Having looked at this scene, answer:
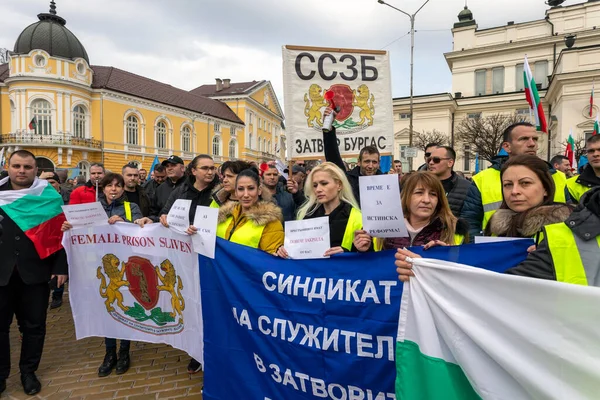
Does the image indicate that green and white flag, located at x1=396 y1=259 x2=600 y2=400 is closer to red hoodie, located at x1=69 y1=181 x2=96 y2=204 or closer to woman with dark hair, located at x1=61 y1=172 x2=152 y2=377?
woman with dark hair, located at x1=61 y1=172 x2=152 y2=377

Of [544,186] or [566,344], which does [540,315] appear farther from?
[544,186]

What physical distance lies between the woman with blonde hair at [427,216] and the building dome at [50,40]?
43.0 m

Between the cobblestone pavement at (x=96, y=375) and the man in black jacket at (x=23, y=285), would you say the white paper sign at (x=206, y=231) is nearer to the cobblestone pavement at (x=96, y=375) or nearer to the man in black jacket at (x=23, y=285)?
the cobblestone pavement at (x=96, y=375)

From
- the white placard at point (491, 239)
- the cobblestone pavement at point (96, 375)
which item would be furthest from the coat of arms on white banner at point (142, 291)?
the white placard at point (491, 239)

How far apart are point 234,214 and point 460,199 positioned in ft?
7.72

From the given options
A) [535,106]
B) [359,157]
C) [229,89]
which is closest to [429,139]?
[535,106]

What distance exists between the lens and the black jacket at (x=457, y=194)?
13.2ft

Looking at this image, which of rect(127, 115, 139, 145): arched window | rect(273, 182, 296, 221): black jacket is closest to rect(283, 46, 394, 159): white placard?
rect(273, 182, 296, 221): black jacket

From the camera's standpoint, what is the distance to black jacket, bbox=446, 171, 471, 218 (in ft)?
13.2

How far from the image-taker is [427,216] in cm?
263

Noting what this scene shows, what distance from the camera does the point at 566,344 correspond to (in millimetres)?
1559

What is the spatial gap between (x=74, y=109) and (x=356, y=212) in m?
41.5

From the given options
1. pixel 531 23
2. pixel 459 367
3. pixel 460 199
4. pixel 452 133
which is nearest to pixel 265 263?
pixel 459 367

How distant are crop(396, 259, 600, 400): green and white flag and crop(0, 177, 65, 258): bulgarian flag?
3511 millimetres
